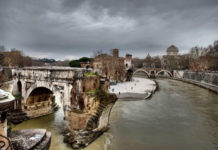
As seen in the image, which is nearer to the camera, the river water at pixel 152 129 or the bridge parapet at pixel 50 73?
the river water at pixel 152 129

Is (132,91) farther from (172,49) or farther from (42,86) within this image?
(172,49)

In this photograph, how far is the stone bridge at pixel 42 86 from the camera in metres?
10.7

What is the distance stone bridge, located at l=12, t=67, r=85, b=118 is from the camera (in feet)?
35.2

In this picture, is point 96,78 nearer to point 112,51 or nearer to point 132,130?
point 132,130

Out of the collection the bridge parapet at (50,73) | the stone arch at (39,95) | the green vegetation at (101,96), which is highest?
the bridge parapet at (50,73)

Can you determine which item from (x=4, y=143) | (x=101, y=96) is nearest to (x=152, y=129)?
(x=101, y=96)

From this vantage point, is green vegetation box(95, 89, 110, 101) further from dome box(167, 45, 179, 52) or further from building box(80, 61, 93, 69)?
dome box(167, 45, 179, 52)

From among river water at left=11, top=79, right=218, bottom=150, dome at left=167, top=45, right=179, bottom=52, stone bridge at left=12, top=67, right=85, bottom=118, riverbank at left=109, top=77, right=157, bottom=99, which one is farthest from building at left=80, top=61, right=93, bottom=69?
dome at left=167, top=45, right=179, bottom=52

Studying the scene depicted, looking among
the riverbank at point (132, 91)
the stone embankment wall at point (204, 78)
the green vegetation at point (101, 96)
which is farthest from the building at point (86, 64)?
the green vegetation at point (101, 96)

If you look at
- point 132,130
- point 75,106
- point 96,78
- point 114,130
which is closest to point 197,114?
point 132,130

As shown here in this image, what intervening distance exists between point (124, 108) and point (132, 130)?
20.3 feet

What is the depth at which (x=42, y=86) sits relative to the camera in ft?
41.9

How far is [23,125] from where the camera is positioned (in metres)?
13.2

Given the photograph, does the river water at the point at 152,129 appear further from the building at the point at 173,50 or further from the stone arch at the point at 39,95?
the building at the point at 173,50
